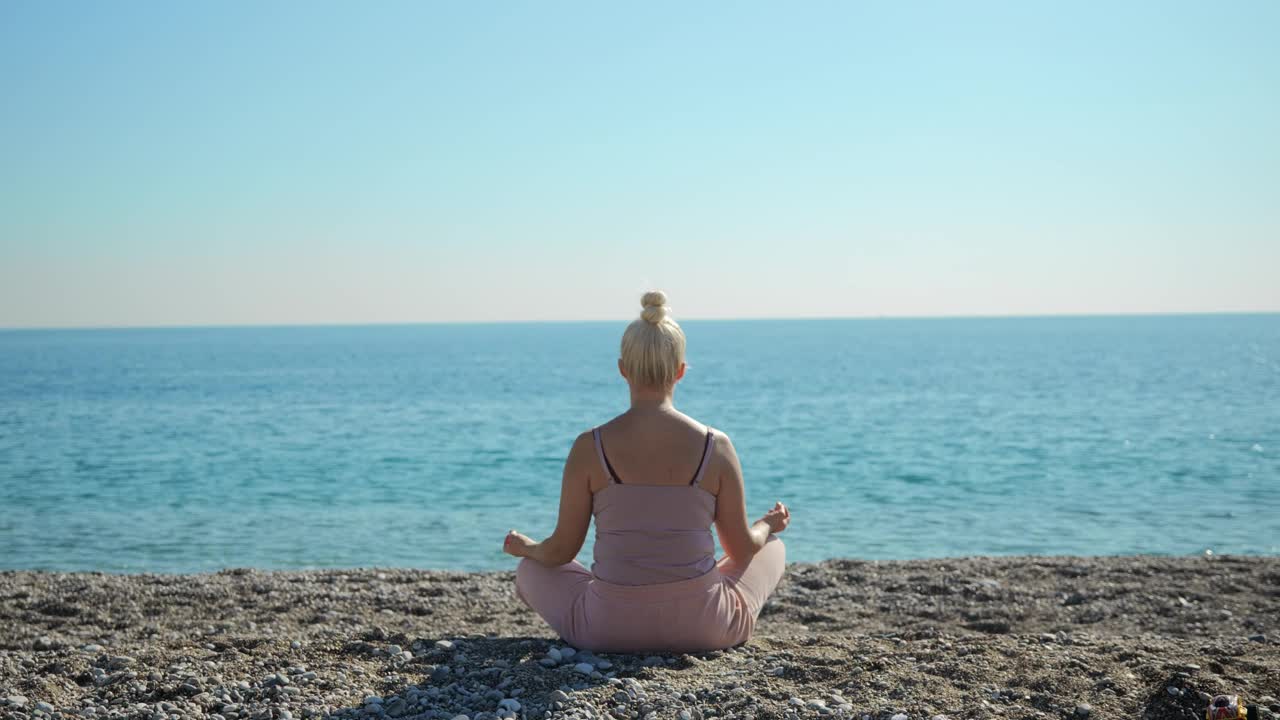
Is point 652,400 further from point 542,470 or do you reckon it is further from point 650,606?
point 542,470

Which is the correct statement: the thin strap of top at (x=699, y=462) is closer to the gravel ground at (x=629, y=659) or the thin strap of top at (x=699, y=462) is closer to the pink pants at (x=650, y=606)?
the pink pants at (x=650, y=606)

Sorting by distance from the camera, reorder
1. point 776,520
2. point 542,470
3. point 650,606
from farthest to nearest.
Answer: point 542,470
point 776,520
point 650,606

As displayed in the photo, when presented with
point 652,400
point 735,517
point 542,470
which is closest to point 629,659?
point 735,517

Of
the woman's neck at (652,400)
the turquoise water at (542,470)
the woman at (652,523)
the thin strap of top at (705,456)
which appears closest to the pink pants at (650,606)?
the woman at (652,523)

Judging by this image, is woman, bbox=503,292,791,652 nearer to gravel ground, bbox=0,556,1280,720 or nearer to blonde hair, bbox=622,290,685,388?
blonde hair, bbox=622,290,685,388

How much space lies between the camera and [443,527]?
15.1 metres

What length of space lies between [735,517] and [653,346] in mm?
1026

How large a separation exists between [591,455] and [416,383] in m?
58.3

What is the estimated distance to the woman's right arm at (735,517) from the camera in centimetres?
490

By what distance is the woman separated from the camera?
4.82 m

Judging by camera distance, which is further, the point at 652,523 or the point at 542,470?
the point at 542,470

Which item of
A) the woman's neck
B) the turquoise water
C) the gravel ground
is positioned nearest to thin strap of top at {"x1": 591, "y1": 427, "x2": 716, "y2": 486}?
the woman's neck

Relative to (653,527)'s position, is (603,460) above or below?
above

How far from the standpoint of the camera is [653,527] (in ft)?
16.1
